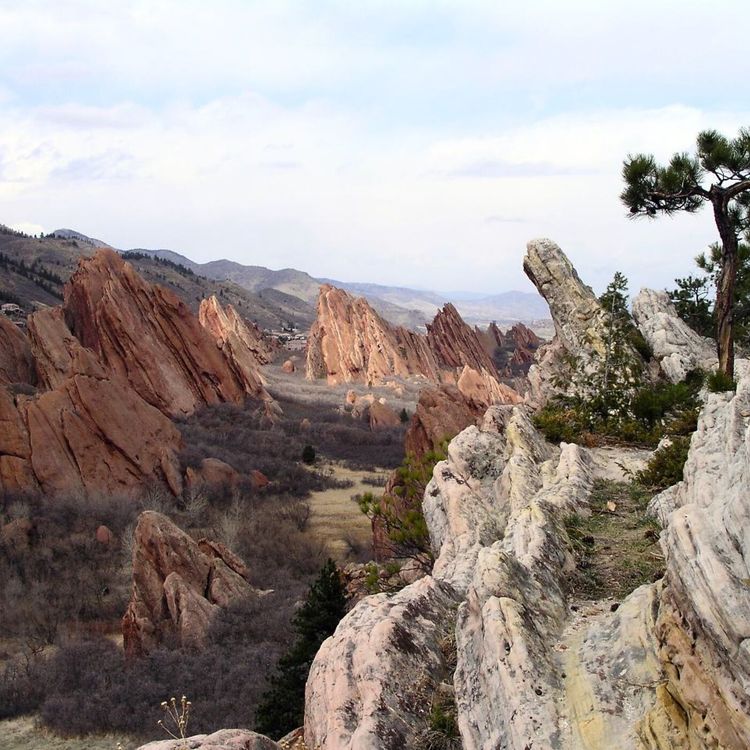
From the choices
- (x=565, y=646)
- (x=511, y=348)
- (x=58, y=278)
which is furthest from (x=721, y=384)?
(x=511, y=348)

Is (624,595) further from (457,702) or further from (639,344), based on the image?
A: (639,344)

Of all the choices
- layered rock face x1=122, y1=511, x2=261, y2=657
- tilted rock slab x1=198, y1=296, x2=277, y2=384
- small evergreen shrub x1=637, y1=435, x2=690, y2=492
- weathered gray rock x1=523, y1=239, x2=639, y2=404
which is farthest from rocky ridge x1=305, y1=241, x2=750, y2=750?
tilted rock slab x1=198, y1=296, x2=277, y2=384

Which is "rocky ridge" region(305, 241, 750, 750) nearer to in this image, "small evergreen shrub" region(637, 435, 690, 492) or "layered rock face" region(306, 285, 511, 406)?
"small evergreen shrub" region(637, 435, 690, 492)

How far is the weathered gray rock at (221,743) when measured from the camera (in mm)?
6180

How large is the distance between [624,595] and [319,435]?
42.3m

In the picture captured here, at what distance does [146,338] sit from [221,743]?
4393 cm

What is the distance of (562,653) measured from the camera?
A: 588cm

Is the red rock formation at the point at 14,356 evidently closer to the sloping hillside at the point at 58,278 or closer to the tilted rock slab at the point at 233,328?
the sloping hillside at the point at 58,278

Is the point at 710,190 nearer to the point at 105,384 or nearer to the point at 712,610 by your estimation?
the point at 712,610

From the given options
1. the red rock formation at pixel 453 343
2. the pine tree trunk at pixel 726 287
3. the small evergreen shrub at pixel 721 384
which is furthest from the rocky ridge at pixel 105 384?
the red rock formation at pixel 453 343

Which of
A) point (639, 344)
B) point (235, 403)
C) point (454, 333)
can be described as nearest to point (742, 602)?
point (639, 344)

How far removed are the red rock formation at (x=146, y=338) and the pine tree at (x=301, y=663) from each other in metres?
33.9

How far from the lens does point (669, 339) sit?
17.0 metres

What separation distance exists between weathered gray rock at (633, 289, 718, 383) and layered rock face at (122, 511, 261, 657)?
526 inches
